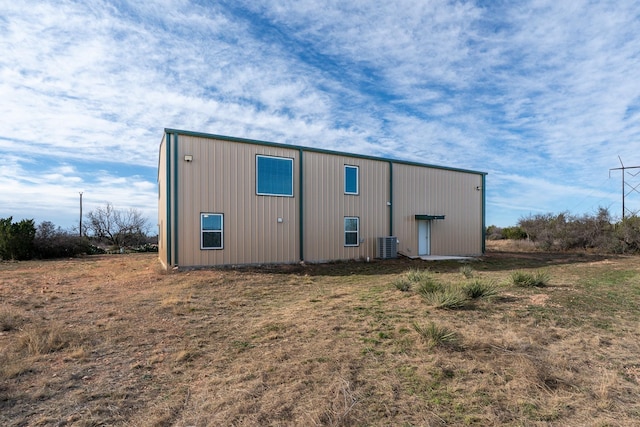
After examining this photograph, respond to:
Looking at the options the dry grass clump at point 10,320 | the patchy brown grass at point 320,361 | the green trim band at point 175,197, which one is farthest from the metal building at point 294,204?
the dry grass clump at point 10,320

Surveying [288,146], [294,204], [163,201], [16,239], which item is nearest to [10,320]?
[163,201]

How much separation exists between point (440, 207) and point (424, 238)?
75.8 inches

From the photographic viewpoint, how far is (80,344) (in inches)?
179

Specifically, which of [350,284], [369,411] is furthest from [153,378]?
[350,284]

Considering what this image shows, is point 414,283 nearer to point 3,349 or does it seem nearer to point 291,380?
point 291,380

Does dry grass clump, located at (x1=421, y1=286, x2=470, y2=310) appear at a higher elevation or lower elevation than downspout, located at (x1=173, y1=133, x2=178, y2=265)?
lower

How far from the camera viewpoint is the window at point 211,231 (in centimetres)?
1214

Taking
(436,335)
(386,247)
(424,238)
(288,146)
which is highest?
(288,146)

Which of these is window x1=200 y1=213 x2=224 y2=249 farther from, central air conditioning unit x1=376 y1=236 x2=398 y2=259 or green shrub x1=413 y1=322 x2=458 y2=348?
green shrub x1=413 y1=322 x2=458 y2=348

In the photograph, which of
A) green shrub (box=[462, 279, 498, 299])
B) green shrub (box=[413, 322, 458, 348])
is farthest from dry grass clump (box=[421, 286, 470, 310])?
green shrub (box=[413, 322, 458, 348])

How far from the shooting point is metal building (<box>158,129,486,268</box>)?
11.9m

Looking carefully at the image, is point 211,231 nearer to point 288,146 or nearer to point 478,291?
point 288,146

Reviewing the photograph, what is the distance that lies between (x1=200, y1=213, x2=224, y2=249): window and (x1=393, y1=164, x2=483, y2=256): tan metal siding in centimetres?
824

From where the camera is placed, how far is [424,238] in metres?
17.8
